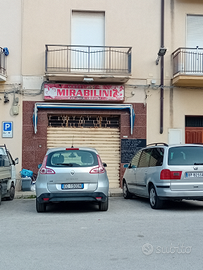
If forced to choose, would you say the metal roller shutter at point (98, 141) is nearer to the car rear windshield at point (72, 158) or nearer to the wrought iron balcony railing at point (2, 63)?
the wrought iron balcony railing at point (2, 63)

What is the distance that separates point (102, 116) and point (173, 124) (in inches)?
118

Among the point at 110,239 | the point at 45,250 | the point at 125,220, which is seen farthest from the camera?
the point at 125,220

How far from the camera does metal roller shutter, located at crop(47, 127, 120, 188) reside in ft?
54.3

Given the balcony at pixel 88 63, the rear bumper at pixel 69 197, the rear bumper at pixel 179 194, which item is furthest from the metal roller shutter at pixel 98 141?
the rear bumper at pixel 69 197

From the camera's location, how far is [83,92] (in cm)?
1625

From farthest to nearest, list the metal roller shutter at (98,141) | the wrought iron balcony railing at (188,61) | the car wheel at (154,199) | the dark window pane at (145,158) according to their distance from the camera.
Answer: the metal roller shutter at (98,141) → the wrought iron balcony railing at (188,61) → the dark window pane at (145,158) → the car wheel at (154,199)

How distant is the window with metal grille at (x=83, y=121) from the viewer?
54.7 ft

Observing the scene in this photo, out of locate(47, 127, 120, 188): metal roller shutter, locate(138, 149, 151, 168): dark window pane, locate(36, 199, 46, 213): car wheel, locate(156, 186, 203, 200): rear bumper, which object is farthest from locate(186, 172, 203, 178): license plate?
locate(47, 127, 120, 188): metal roller shutter

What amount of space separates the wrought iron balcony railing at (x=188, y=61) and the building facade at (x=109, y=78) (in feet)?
0.14

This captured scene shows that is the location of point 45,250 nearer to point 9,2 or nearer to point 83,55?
point 83,55

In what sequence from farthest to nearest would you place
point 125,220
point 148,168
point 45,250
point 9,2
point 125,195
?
1. point 9,2
2. point 125,195
3. point 148,168
4. point 125,220
5. point 45,250

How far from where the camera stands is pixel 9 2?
1627cm

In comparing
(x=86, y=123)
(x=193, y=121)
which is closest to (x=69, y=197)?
(x=86, y=123)

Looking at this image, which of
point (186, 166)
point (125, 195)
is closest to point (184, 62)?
point (125, 195)
